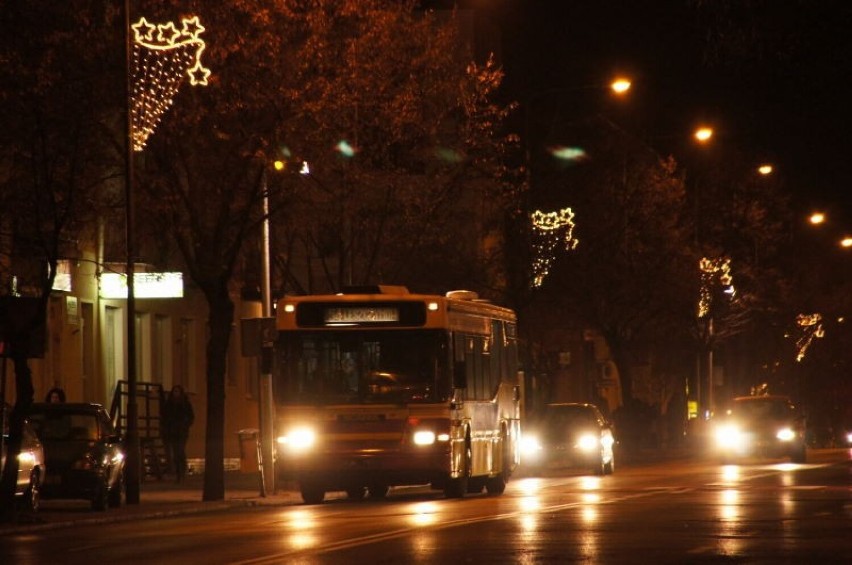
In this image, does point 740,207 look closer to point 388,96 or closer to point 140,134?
point 388,96

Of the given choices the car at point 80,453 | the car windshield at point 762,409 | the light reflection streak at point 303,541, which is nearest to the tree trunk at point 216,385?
the car at point 80,453

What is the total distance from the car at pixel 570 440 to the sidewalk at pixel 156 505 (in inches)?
252

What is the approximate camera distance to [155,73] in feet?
98.0

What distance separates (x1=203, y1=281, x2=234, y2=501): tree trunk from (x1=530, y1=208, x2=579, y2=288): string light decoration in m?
19.9

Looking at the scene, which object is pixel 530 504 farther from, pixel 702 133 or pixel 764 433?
pixel 702 133

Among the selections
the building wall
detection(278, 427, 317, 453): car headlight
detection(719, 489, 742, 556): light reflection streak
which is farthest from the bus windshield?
the building wall

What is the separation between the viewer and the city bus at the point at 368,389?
101ft

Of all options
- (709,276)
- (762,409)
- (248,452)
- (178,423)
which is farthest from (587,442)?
A: (709,276)

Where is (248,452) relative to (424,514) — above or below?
above

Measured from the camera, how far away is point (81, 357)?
43406 mm

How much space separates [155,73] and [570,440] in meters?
17.2

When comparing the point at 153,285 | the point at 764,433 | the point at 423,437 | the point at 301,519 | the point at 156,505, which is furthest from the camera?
the point at 764,433

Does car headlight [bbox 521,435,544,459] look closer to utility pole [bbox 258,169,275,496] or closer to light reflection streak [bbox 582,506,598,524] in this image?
utility pole [bbox 258,169,275,496]

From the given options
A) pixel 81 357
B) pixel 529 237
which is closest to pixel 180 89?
pixel 81 357
